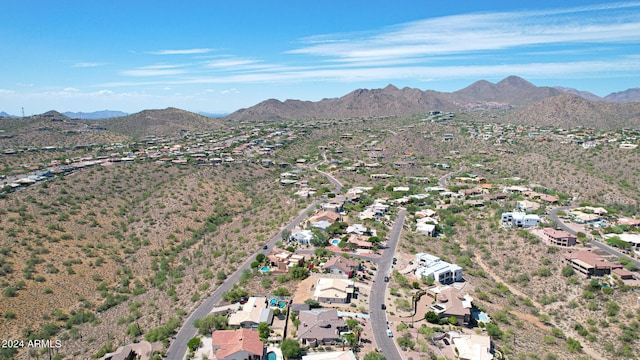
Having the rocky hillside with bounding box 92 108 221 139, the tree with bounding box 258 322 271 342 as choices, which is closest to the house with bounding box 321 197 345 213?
the tree with bounding box 258 322 271 342

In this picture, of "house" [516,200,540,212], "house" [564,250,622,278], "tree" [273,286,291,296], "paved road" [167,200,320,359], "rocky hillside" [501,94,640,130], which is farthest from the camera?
"rocky hillside" [501,94,640,130]

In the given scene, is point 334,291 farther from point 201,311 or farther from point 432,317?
point 201,311

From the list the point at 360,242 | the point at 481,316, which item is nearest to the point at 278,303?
the point at 360,242

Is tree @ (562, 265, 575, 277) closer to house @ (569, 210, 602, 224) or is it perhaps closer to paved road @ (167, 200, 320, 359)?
house @ (569, 210, 602, 224)

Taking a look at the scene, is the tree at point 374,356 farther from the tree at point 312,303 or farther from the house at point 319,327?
the tree at point 312,303

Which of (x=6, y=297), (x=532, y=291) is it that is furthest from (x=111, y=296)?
(x=532, y=291)

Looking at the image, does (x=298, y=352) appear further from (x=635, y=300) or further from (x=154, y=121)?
(x=154, y=121)
